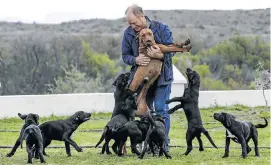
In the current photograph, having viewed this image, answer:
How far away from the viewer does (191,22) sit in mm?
77812

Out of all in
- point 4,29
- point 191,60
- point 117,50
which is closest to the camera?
point 191,60

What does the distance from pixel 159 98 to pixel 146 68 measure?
0.55 metres

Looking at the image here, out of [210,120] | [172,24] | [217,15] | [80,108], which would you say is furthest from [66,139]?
[217,15]

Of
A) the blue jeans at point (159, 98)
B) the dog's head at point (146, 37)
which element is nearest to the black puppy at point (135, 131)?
the blue jeans at point (159, 98)

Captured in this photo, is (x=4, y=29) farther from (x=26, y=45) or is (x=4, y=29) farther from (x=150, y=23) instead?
(x=150, y=23)

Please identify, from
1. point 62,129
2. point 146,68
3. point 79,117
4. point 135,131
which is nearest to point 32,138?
point 62,129

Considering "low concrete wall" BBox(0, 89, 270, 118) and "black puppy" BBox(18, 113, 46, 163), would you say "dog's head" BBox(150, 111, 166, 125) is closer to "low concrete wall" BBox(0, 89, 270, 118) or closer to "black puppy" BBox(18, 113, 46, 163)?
"black puppy" BBox(18, 113, 46, 163)

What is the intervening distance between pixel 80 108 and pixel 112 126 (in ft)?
34.5

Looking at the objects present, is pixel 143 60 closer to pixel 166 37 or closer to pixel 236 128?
pixel 166 37

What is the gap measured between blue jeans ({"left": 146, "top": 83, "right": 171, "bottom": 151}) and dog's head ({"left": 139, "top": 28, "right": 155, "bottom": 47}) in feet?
2.47

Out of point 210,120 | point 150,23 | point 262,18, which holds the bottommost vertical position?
point 210,120

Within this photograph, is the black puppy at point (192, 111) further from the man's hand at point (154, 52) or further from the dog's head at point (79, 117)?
the dog's head at point (79, 117)

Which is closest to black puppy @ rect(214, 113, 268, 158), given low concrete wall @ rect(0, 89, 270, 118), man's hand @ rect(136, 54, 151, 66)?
man's hand @ rect(136, 54, 151, 66)

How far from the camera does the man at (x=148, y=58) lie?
12.5 m
